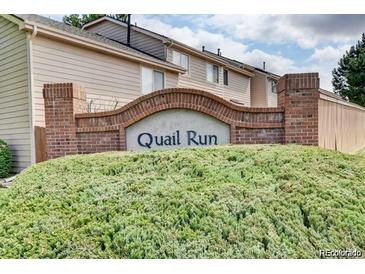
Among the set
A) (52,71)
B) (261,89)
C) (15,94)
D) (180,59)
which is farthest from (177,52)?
(261,89)

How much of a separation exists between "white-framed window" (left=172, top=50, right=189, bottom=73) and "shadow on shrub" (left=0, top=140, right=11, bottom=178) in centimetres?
911

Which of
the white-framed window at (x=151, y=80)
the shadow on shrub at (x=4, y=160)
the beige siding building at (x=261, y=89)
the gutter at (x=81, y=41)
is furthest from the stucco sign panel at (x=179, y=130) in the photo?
the beige siding building at (x=261, y=89)

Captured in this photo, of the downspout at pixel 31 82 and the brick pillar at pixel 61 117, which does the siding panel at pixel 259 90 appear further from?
the brick pillar at pixel 61 117

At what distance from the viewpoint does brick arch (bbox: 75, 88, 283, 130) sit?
6.38m

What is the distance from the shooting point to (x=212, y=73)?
19656 mm

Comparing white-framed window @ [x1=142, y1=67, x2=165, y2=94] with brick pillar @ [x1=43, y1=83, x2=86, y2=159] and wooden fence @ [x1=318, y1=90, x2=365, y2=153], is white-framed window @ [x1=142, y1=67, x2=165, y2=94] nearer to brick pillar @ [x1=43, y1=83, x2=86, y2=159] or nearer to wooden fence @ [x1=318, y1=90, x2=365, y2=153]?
wooden fence @ [x1=318, y1=90, x2=365, y2=153]

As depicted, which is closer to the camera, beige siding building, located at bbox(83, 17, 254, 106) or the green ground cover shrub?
the green ground cover shrub

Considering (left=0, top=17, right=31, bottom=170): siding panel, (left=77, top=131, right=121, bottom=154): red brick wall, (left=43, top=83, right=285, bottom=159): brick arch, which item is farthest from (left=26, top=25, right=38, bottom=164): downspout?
(left=77, top=131, right=121, bottom=154): red brick wall

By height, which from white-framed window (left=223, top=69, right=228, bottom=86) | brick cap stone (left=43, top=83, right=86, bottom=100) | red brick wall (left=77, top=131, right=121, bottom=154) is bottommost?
red brick wall (left=77, top=131, right=121, bottom=154)

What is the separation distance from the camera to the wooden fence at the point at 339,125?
884cm

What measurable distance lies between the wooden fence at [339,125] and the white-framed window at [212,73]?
7.63 meters
